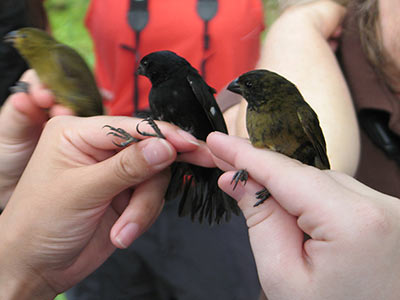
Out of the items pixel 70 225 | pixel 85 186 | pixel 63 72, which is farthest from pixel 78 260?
pixel 63 72

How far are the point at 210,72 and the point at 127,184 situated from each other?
1577 mm

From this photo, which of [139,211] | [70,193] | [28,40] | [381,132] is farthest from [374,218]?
[28,40]

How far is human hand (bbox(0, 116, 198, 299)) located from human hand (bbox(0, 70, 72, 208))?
38cm

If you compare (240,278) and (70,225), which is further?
(240,278)

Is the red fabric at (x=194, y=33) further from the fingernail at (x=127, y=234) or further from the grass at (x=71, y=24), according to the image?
the grass at (x=71, y=24)

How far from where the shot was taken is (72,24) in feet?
19.5

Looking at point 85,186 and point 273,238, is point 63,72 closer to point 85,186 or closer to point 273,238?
point 85,186

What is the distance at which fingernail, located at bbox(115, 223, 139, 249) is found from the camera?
4.33 feet

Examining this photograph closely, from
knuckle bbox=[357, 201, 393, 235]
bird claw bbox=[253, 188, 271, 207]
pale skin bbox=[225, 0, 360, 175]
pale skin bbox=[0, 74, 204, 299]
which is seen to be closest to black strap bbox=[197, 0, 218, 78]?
pale skin bbox=[225, 0, 360, 175]

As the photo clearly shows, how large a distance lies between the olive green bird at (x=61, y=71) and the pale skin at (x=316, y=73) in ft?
2.47

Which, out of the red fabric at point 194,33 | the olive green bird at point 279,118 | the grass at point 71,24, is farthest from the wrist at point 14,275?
the grass at point 71,24

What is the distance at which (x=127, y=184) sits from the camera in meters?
1.26

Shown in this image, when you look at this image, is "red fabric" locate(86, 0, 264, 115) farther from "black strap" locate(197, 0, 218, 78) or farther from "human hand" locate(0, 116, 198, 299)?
"human hand" locate(0, 116, 198, 299)

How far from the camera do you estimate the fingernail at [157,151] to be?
1176 millimetres
